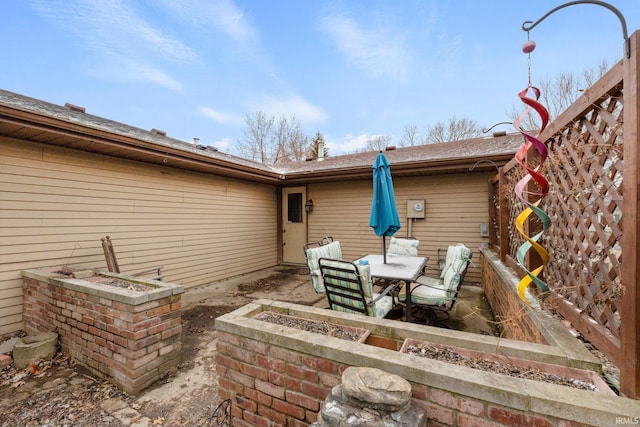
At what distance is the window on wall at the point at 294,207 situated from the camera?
7685 millimetres

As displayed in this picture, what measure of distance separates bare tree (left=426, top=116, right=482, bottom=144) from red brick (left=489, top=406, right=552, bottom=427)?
14536mm

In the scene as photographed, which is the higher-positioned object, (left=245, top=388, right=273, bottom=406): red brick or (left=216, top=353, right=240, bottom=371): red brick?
(left=216, top=353, right=240, bottom=371): red brick

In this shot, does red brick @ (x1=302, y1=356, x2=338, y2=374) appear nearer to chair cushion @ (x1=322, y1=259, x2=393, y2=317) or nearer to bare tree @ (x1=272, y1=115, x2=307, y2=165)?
chair cushion @ (x1=322, y1=259, x2=393, y2=317)

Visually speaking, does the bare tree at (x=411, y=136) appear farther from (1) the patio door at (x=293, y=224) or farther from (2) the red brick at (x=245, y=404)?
(2) the red brick at (x=245, y=404)

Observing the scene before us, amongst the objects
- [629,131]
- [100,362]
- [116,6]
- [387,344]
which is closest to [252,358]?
[387,344]

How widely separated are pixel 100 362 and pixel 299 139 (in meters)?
15.8

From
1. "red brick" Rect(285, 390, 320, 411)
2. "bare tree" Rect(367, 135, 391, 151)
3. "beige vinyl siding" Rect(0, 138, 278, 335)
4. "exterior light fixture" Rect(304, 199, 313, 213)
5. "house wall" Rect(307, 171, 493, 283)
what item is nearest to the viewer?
"red brick" Rect(285, 390, 320, 411)

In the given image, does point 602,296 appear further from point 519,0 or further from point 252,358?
point 519,0

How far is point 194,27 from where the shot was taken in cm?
612

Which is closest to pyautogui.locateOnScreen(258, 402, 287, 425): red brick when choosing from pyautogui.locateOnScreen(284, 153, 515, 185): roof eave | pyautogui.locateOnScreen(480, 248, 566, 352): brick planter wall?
pyautogui.locateOnScreen(480, 248, 566, 352): brick planter wall

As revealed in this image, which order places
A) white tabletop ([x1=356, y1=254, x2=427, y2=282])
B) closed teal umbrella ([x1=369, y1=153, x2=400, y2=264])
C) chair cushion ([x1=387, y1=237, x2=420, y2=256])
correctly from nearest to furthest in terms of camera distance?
white tabletop ([x1=356, y1=254, x2=427, y2=282]), closed teal umbrella ([x1=369, y1=153, x2=400, y2=264]), chair cushion ([x1=387, y1=237, x2=420, y2=256])

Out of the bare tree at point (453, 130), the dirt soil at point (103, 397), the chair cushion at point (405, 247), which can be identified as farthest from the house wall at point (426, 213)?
the bare tree at point (453, 130)

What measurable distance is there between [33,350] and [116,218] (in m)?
2.23

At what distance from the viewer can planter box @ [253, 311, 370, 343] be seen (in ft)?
5.11
